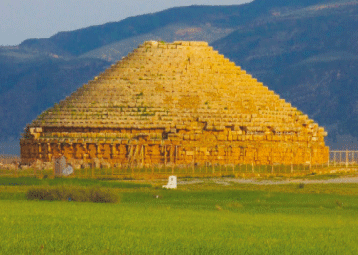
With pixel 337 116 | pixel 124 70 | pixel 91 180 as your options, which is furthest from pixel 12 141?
pixel 91 180

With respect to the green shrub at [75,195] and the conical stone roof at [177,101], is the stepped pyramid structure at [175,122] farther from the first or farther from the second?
the green shrub at [75,195]

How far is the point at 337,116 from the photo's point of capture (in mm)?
189125

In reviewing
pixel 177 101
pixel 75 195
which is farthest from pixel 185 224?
pixel 177 101

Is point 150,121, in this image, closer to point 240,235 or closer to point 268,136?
point 268,136

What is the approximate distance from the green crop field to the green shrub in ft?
3.26

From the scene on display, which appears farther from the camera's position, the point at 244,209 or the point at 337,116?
the point at 337,116

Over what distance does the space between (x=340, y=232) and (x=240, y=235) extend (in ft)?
7.17

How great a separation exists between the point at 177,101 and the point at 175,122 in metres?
1.70

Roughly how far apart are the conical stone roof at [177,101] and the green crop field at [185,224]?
21.4 meters

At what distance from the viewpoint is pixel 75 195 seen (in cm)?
2984

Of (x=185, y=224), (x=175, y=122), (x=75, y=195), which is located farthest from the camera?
(x=175, y=122)

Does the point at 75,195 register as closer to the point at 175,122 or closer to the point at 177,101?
the point at 175,122

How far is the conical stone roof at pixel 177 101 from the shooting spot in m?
55.3

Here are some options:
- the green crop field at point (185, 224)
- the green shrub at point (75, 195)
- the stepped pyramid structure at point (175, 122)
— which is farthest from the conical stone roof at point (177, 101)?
the green shrub at point (75, 195)
